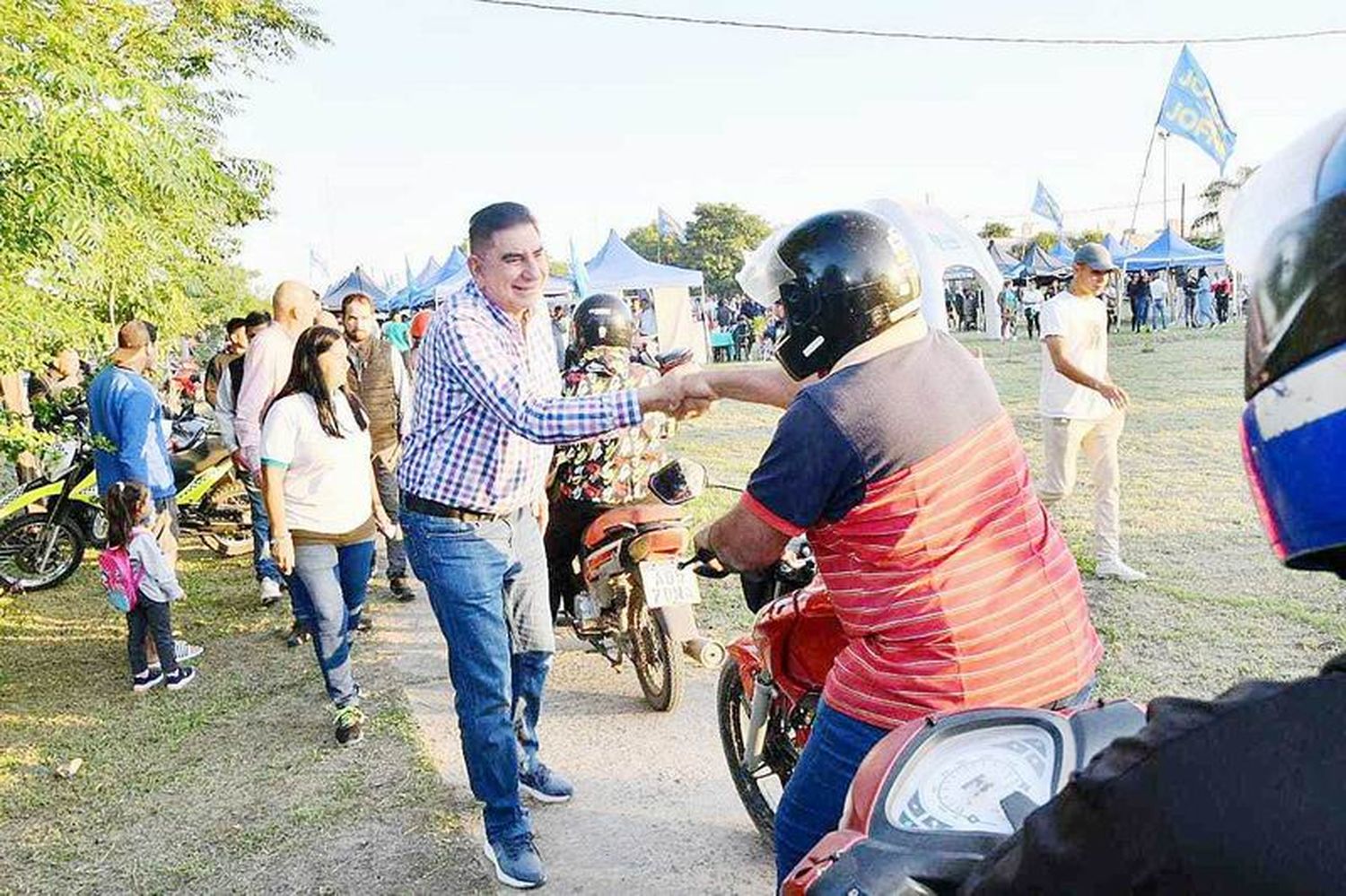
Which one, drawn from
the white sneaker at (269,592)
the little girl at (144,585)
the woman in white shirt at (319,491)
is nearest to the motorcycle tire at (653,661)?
the woman in white shirt at (319,491)

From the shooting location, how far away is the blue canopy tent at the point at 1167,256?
29.2 m

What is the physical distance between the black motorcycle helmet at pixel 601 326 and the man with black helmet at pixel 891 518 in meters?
2.77

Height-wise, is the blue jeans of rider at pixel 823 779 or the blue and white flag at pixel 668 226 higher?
the blue and white flag at pixel 668 226

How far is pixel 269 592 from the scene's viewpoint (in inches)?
255

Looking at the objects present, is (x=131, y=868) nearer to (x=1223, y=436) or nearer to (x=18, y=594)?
(x=18, y=594)

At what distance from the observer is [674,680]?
4301mm

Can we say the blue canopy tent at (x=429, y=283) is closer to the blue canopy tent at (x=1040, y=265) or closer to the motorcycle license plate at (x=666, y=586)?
the blue canopy tent at (x=1040, y=265)

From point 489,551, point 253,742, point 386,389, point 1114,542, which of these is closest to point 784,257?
point 489,551

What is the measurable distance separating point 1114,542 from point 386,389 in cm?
443

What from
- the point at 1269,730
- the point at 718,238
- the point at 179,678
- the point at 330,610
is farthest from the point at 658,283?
the point at 718,238

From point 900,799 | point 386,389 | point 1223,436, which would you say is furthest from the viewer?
point 1223,436

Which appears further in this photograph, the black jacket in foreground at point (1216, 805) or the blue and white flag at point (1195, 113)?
the blue and white flag at point (1195, 113)

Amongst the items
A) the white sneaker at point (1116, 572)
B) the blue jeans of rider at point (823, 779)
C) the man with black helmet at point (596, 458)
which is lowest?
the white sneaker at point (1116, 572)

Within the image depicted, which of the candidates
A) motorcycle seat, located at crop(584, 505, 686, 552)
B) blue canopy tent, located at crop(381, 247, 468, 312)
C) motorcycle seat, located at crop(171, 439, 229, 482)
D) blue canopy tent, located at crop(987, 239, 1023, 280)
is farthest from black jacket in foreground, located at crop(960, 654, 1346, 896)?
blue canopy tent, located at crop(987, 239, 1023, 280)
